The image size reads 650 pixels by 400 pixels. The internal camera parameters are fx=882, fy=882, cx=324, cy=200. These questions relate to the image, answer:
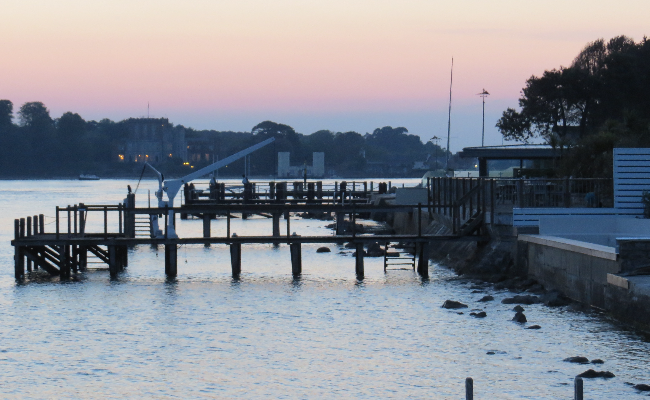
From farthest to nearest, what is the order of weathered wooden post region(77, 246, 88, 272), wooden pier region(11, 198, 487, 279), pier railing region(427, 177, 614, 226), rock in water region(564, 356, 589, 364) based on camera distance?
weathered wooden post region(77, 246, 88, 272)
wooden pier region(11, 198, 487, 279)
pier railing region(427, 177, 614, 226)
rock in water region(564, 356, 589, 364)

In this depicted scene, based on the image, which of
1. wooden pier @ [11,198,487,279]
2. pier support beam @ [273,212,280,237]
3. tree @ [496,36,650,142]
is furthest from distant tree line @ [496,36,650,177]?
wooden pier @ [11,198,487,279]

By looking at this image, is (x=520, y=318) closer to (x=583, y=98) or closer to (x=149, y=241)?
(x=149, y=241)

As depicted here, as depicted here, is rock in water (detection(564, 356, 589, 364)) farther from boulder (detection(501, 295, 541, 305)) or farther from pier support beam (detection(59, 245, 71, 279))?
pier support beam (detection(59, 245, 71, 279))

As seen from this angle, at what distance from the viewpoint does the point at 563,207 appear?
29.9 meters

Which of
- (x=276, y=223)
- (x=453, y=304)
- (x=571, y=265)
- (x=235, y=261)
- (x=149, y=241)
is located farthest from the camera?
(x=276, y=223)

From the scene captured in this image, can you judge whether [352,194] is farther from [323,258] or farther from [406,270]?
[406,270]

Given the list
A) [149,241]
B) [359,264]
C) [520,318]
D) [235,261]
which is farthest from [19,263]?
[520,318]

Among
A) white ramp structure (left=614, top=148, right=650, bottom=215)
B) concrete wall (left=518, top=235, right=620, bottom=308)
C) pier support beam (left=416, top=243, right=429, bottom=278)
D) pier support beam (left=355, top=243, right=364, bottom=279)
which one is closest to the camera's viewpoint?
concrete wall (left=518, top=235, right=620, bottom=308)

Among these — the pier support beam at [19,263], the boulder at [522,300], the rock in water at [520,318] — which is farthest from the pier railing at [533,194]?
the pier support beam at [19,263]

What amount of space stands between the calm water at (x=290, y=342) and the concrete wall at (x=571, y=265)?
794 millimetres

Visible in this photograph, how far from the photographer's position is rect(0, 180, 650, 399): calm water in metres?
17.9

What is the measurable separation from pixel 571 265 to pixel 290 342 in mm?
8343

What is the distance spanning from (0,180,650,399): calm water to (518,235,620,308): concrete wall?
794 millimetres

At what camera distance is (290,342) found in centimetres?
2212
